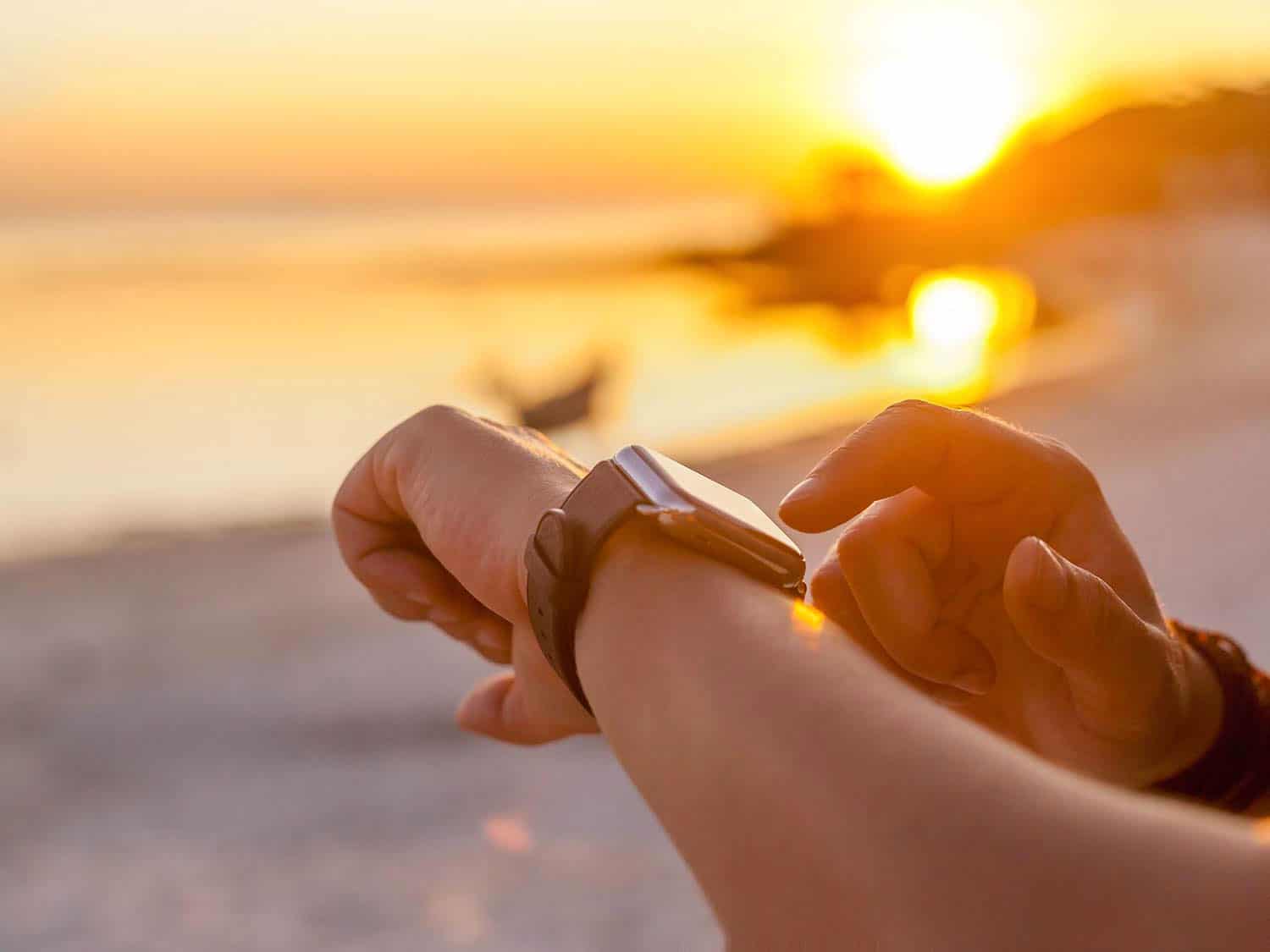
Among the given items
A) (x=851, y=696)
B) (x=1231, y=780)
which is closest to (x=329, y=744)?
(x=1231, y=780)

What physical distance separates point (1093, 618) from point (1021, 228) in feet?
109

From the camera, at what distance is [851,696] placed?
2.46ft

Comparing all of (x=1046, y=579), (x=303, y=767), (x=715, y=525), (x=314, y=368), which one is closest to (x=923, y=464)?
(x=1046, y=579)

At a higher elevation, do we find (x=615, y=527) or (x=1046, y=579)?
(x=615, y=527)

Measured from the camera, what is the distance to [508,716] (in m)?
1.46

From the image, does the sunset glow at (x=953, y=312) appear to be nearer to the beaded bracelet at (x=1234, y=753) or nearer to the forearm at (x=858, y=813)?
Result: the beaded bracelet at (x=1234, y=753)

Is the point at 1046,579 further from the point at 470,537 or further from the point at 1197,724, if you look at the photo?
the point at 470,537

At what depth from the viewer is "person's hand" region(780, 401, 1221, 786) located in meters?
1.34

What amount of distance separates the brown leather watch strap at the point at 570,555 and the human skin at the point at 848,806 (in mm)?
18

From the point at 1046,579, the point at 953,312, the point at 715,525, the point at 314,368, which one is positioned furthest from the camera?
the point at 953,312

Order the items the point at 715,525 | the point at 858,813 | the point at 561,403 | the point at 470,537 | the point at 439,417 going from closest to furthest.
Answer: the point at 858,813 → the point at 715,525 → the point at 470,537 → the point at 439,417 → the point at 561,403

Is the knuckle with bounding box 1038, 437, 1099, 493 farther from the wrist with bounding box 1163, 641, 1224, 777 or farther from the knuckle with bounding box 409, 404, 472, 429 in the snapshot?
the knuckle with bounding box 409, 404, 472, 429

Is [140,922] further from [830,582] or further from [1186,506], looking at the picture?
[1186,506]

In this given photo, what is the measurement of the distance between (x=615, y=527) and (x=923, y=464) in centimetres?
51
